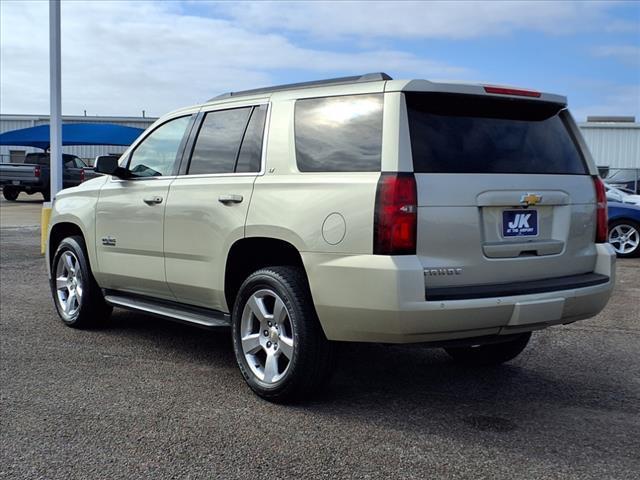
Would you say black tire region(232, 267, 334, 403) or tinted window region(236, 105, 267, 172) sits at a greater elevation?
tinted window region(236, 105, 267, 172)

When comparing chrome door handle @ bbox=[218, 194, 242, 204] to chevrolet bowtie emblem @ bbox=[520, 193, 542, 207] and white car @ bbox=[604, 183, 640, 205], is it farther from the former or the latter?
white car @ bbox=[604, 183, 640, 205]

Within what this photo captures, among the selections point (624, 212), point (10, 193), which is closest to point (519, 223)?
point (624, 212)

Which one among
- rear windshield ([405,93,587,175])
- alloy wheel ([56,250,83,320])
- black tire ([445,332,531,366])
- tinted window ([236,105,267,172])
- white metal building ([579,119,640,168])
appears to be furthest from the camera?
white metal building ([579,119,640,168])

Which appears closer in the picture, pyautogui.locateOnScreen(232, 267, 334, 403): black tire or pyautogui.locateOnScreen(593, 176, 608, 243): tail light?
pyautogui.locateOnScreen(232, 267, 334, 403): black tire

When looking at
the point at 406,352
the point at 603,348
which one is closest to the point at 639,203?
the point at 603,348

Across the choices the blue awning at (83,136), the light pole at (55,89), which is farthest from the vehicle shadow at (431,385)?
the blue awning at (83,136)

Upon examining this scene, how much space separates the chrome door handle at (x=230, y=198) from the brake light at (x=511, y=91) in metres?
1.63

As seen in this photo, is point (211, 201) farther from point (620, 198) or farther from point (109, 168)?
point (620, 198)

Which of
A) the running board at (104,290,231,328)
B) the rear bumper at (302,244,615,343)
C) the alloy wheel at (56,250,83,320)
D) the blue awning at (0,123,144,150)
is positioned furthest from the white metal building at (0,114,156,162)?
the rear bumper at (302,244,615,343)

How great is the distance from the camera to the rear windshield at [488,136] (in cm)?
394

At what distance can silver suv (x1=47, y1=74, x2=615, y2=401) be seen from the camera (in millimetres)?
3783

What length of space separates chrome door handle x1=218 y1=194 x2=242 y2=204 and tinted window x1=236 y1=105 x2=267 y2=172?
0.20 m

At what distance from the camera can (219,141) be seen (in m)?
5.04

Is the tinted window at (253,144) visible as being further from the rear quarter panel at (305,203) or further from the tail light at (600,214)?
the tail light at (600,214)
